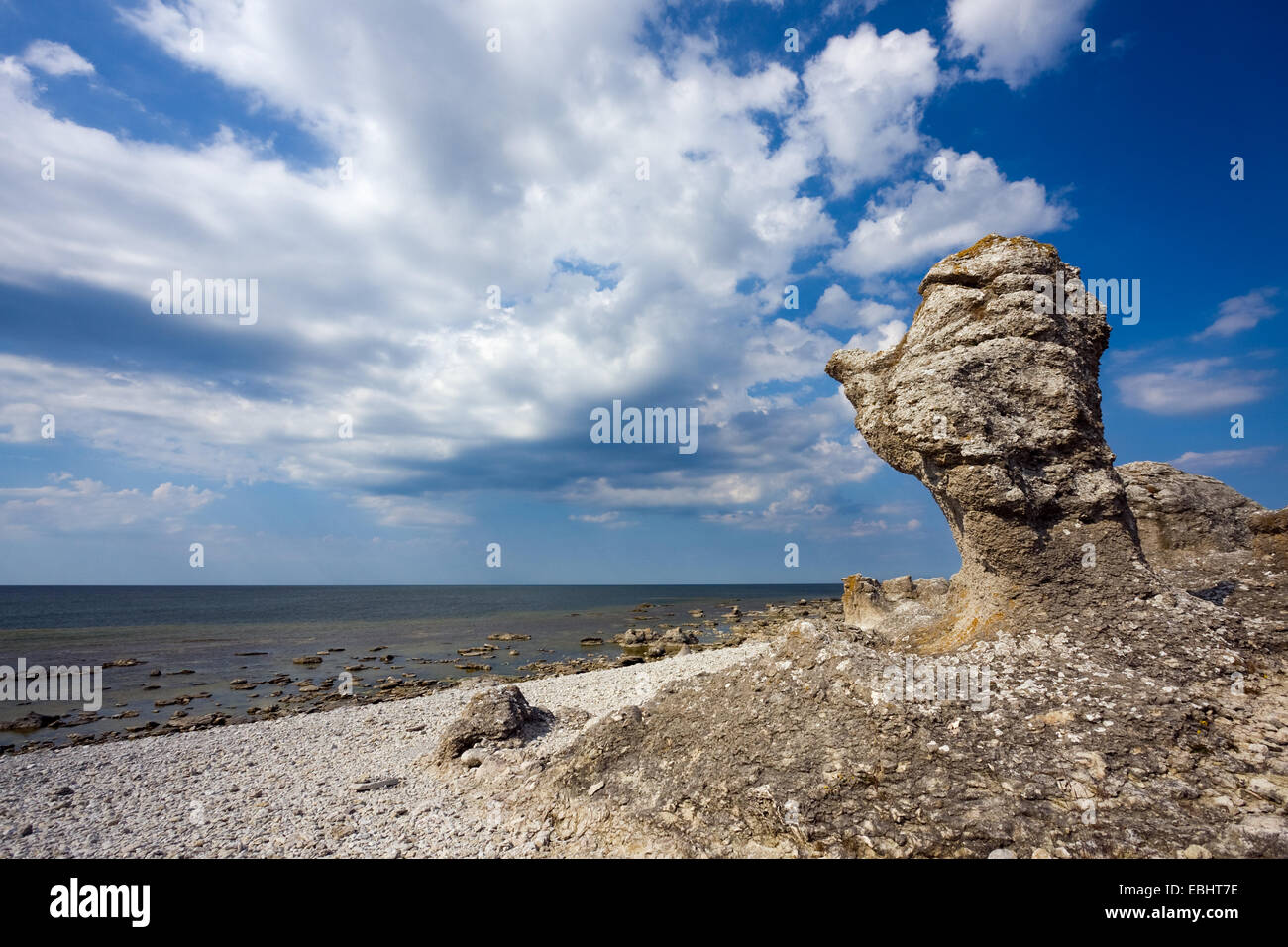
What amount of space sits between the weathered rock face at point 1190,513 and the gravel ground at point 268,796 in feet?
49.4

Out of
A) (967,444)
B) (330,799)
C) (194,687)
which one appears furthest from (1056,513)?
(194,687)

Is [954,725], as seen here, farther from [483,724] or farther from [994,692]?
[483,724]

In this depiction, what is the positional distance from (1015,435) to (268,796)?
46.8 feet

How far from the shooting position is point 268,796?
33.3 feet

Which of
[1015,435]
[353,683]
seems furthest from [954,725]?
[353,683]

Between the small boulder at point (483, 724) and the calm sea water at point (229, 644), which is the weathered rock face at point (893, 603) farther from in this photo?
the calm sea water at point (229, 644)

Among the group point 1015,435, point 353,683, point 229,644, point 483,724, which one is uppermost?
point 1015,435

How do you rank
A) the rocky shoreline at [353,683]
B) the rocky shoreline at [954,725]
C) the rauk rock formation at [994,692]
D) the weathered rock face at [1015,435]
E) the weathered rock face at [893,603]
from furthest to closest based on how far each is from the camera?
the rocky shoreline at [353,683] < the weathered rock face at [893,603] < the weathered rock face at [1015,435] < the rocky shoreline at [954,725] < the rauk rock formation at [994,692]

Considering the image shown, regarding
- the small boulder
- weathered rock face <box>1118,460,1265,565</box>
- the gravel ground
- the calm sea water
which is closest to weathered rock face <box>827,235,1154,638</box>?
weathered rock face <box>1118,460,1265,565</box>

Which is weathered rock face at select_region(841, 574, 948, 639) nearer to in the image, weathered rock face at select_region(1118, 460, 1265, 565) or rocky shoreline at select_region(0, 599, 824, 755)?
weathered rock face at select_region(1118, 460, 1265, 565)

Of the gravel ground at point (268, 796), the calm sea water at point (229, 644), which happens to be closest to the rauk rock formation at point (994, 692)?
the gravel ground at point (268, 796)

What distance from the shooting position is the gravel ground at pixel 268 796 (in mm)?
8141
